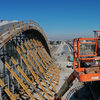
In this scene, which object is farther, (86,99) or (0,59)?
(86,99)

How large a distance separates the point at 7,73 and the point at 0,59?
1.86 m

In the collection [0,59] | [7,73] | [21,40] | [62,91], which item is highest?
[21,40]

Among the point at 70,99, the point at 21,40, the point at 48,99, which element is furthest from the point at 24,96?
the point at 21,40

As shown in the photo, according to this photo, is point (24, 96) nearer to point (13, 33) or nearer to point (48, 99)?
point (48, 99)

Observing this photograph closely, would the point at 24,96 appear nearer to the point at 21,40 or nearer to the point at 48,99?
the point at 48,99

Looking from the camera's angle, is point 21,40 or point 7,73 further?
point 21,40

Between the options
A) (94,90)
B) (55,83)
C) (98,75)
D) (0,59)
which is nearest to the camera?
(98,75)

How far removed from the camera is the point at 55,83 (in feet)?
59.7

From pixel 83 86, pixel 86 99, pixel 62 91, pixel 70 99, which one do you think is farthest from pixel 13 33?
pixel 83 86

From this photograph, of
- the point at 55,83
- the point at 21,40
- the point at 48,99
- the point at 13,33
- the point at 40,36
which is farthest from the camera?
the point at 40,36

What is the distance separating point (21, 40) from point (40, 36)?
8.30 metres

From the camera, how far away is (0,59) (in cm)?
1035

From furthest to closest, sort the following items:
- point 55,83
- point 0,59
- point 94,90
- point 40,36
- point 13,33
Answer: point 40,36
point 55,83
point 94,90
point 13,33
point 0,59

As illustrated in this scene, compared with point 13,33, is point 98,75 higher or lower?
lower
